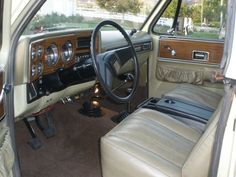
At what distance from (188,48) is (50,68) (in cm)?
Result: 150

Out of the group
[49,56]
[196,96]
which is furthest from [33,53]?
[196,96]

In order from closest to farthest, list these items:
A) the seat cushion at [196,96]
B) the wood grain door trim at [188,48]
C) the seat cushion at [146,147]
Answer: the seat cushion at [146,147]
the seat cushion at [196,96]
the wood grain door trim at [188,48]

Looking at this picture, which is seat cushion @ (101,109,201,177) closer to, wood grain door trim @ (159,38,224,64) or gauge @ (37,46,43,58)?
gauge @ (37,46,43,58)

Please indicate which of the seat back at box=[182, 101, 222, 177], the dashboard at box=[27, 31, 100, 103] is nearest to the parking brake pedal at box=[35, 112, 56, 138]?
the dashboard at box=[27, 31, 100, 103]

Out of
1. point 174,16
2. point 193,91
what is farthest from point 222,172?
point 174,16

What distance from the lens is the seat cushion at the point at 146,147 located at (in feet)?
5.31

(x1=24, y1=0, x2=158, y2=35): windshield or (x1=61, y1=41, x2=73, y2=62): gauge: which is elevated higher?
(x1=24, y1=0, x2=158, y2=35): windshield

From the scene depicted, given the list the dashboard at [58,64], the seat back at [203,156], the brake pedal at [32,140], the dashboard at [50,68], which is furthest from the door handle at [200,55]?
the seat back at [203,156]

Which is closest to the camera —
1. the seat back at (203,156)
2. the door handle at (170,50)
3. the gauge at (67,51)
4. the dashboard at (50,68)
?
the seat back at (203,156)

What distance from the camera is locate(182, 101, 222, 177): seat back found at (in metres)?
1.38

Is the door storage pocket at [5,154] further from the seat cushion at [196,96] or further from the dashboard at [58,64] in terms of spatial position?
the seat cushion at [196,96]

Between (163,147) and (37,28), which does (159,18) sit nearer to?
(37,28)

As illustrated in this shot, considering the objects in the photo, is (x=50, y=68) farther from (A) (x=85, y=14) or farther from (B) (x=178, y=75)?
(B) (x=178, y=75)

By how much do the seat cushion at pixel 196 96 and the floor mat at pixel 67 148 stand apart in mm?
717
